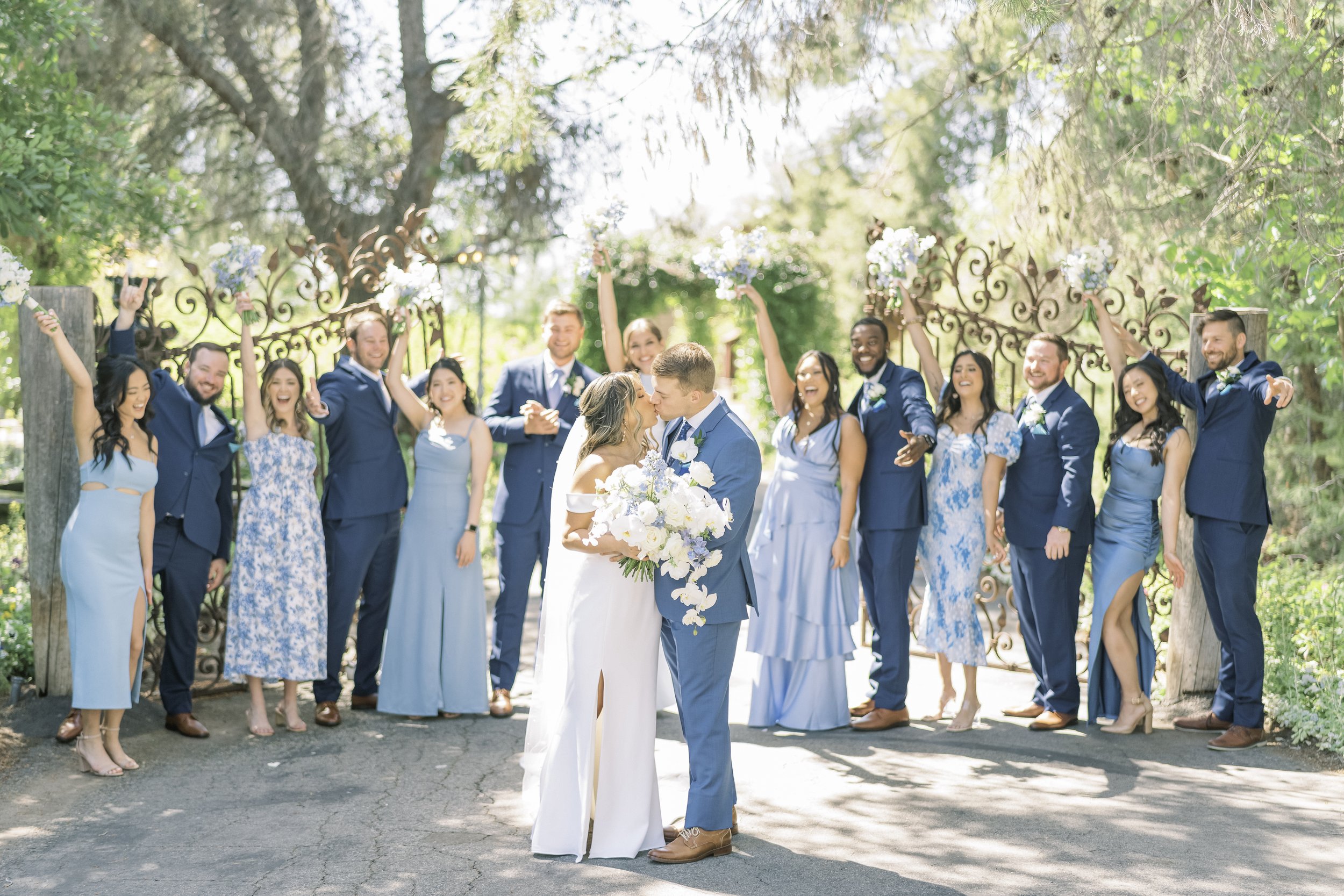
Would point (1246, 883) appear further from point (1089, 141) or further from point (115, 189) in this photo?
point (115, 189)

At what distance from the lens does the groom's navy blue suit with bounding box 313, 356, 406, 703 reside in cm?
629

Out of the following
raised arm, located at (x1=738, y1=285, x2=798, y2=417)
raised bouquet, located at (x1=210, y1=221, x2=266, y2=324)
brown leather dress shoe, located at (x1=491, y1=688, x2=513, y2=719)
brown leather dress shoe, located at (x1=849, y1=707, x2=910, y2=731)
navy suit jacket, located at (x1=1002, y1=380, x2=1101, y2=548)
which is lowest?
brown leather dress shoe, located at (x1=491, y1=688, x2=513, y2=719)

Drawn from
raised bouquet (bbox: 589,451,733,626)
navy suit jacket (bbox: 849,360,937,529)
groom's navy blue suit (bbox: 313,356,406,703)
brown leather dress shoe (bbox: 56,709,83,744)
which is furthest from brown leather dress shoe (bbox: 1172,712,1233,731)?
brown leather dress shoe (bbox: 56,709,83,744)

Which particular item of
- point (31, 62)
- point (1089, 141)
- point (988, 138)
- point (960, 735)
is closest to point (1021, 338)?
point (1089, 141)

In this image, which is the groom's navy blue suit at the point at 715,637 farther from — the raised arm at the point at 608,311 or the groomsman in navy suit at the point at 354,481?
the groomsman in navy suit at the point at 354,481

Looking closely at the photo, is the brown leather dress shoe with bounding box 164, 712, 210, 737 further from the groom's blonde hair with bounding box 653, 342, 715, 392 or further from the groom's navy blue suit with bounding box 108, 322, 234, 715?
the groom's blonde hair with bounding box 653, 342, 715, 392

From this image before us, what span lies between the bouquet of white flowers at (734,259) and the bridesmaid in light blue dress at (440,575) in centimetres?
147

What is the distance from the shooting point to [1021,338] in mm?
7281

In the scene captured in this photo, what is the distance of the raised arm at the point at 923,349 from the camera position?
6.58 metres

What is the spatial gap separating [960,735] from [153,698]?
14.2 feet

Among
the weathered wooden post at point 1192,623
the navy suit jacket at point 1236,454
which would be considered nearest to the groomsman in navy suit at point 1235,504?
the navy suit jacket at point 1236,454

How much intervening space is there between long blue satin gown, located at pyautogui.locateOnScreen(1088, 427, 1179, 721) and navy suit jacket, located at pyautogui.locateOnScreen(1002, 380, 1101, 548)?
0.37 feet

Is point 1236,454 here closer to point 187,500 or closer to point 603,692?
point 603,692

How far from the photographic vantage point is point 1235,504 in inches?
229
